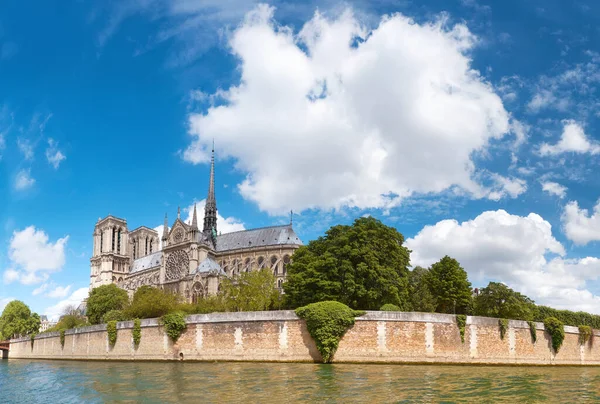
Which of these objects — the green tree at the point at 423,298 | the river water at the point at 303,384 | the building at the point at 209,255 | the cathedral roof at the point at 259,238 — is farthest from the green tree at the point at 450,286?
the cathedral roof at the point at 259,238

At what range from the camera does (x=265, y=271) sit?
177 feet

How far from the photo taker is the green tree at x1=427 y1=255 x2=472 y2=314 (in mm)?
47284

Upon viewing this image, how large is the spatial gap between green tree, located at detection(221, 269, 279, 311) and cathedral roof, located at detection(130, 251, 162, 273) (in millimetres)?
53907

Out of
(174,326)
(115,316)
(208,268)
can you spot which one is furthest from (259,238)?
(174,326)

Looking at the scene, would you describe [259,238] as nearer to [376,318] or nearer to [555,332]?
[555,332]

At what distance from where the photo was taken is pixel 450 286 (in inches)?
1861

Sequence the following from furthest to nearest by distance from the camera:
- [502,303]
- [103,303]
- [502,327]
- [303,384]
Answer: [103,303]
[502,303]
[502,327]
[303,384]

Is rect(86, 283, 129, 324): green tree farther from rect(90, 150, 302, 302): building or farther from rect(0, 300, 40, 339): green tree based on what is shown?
rect(0, 300, 40, 339): green tree

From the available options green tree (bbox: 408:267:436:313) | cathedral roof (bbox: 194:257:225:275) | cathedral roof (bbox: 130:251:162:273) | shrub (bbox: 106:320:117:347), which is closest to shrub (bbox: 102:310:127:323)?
shrub (bbox: 106:320:117:347)

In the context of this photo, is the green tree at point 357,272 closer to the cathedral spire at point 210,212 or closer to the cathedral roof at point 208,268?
the cathedral roof at point 208,268

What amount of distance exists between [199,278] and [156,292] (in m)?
24.1

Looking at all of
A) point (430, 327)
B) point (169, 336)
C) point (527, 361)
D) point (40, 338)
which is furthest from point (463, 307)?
point (40, 338)

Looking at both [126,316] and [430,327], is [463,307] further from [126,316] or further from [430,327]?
[126,316]

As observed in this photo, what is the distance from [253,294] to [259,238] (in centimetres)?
Result: 3975
